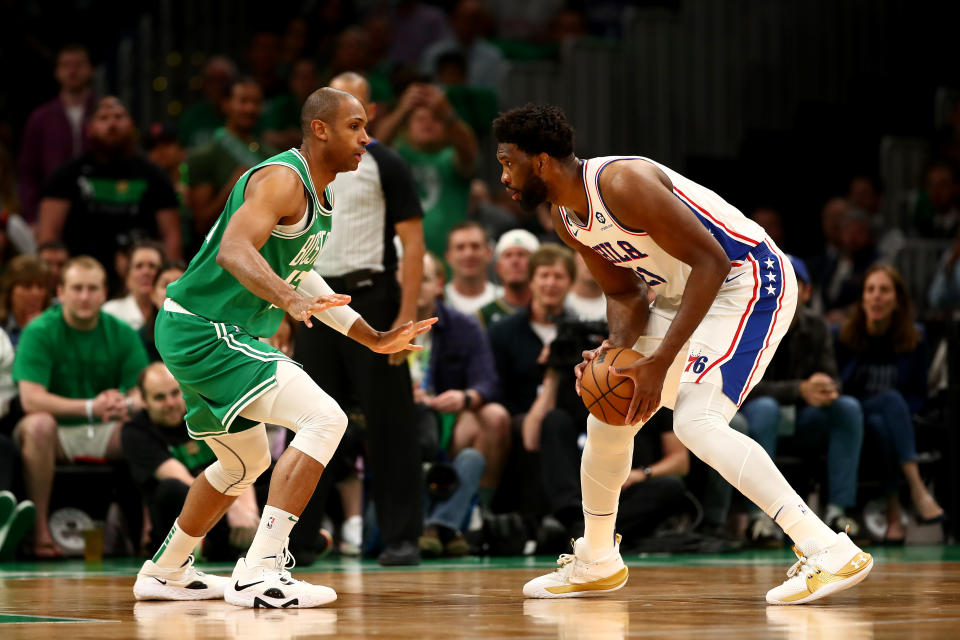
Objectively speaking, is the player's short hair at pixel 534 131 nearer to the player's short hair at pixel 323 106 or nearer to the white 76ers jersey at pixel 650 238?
the white 76ers jersey at pixel 650 238

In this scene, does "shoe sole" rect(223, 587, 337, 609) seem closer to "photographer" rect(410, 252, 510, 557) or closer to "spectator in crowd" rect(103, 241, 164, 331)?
"photographer" rect(410, 252, 510, 557)

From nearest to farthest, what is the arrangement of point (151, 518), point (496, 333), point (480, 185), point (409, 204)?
point (409, 204) → point (151, 518) → point (496, 333) → point (480, 185)

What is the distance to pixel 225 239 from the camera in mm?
4297

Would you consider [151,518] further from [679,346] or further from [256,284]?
[679,346]

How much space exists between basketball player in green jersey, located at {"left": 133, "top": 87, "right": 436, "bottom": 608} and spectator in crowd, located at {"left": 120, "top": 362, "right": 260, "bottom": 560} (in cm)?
221

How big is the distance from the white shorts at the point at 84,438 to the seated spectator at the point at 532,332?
2231 mm

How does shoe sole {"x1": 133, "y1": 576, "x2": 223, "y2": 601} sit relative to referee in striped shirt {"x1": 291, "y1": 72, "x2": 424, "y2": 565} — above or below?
below

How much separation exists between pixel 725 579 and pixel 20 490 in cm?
397

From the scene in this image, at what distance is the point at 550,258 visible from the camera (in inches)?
316

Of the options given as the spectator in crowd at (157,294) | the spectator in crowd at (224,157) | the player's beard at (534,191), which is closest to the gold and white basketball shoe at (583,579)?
the player's beard at (534,191)

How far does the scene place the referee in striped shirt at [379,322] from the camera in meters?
6.47

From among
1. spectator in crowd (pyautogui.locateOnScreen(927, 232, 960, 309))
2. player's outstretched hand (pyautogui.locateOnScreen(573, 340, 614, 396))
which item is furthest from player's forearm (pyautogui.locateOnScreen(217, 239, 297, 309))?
spectator in crowd (pyautogui.locateOnScreen(927, 232, 960, 309))

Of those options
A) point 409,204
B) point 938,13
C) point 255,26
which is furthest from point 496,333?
point 938,13

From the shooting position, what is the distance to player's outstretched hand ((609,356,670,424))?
429cm
